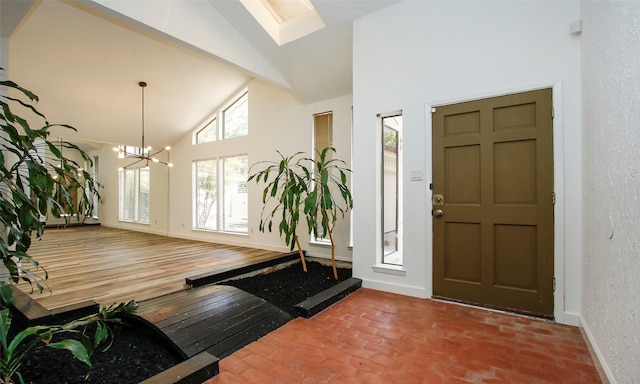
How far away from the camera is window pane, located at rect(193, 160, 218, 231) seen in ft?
23.0

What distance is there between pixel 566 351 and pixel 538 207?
3.75ft

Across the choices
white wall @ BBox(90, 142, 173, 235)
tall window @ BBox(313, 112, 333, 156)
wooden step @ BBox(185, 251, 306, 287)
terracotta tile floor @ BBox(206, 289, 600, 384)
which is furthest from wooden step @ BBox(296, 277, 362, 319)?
white wall @ BBox(90, 142, 173, 235)

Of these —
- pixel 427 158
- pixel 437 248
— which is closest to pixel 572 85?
pixel 427 158

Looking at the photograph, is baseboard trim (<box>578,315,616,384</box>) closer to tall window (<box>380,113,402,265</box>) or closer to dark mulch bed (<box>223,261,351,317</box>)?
tall window (<box>380,113,402,265</box>)

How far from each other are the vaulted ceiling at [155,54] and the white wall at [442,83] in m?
0.59

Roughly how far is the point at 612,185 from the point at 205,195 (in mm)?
7177

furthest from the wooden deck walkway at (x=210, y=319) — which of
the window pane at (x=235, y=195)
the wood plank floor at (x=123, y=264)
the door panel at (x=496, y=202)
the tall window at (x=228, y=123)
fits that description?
the tall window at (x=228, y=123)

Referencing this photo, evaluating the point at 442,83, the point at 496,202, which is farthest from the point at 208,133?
the point at 496,202

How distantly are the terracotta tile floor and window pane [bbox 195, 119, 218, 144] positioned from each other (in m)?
5.74

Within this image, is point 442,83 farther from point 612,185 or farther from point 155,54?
point 155,54

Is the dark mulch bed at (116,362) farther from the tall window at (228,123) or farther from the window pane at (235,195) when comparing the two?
the tall window at (228,123)

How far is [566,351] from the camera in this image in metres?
2.00

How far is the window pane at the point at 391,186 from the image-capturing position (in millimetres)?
3820

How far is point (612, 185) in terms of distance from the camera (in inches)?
65.9
